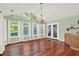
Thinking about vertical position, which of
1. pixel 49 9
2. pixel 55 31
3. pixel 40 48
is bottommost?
pixel 40 48

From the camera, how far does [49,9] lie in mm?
2875

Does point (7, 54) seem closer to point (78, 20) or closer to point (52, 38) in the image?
point (52, 38)

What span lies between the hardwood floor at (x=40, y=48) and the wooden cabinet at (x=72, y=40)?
0.30 ft

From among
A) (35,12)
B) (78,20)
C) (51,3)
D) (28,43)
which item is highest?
(51,3)

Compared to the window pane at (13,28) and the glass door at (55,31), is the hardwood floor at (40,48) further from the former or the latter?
the window pane at (13,28)

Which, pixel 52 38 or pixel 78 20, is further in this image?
pixel 52 38

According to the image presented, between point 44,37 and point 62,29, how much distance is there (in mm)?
458

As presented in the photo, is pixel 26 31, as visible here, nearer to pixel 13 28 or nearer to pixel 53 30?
pixel 13 28

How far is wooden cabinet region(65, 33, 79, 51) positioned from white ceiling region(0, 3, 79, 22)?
47 centimetres

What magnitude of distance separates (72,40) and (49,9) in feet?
2.90

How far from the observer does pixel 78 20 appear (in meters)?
2.76

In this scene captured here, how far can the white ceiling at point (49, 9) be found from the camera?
9.14ft

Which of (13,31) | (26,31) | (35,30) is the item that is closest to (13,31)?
(13,31)

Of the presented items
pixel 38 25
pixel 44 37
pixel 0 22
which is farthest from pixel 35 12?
pixel 0 22
